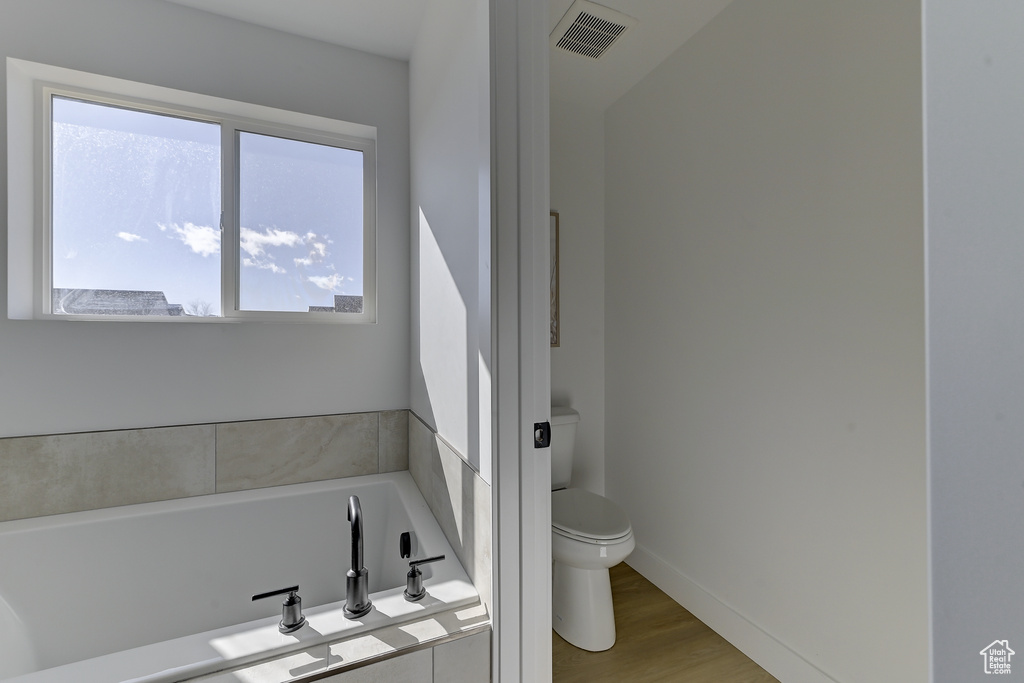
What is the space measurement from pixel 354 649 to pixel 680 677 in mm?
1161

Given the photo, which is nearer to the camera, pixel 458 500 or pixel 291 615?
pixel 291 615

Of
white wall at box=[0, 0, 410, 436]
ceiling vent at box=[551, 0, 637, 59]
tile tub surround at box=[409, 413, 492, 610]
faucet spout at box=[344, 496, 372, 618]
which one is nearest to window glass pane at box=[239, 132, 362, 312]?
white wall at box=[0, 0, 410, 436]

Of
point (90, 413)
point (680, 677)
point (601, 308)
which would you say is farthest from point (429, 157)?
point (680, 677)

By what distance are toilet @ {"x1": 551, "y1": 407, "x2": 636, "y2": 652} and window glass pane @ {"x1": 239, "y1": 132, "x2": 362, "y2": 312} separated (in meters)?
1.36

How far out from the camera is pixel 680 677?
152 cm

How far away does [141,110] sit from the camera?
1.73 m

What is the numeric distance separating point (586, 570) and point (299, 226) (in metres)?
1.86

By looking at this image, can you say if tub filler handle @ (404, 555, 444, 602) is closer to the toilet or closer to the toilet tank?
the toilet

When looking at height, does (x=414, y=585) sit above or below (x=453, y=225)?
below

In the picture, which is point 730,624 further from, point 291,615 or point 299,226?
point 299,226

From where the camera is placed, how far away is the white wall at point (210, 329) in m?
1.53

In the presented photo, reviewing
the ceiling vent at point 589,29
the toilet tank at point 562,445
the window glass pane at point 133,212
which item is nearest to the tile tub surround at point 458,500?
the toilet tank at point 562,445

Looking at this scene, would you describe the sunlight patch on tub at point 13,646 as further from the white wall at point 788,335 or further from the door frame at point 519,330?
the white wall at point 788,335

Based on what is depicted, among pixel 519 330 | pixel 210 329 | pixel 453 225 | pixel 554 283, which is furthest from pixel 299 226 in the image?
pixel 519 330
